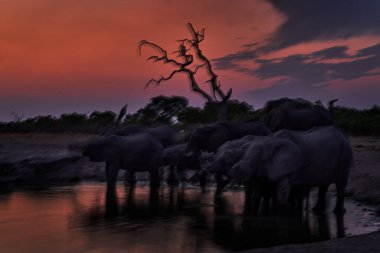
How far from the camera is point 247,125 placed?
50.4 feet

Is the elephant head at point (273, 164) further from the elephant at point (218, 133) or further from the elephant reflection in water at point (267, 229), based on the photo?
the elephant at point (218, 133)

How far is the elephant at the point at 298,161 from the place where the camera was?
9.46 metres

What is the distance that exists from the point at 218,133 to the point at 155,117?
30.0 meters

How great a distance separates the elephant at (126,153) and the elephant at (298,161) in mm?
6409

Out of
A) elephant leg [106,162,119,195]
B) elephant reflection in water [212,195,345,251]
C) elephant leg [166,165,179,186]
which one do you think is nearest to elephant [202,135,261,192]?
elephant reflection in water [212,195,345,251]

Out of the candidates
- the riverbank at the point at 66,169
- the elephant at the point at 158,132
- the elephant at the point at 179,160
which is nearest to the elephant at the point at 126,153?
the elephant at the point at 179,160

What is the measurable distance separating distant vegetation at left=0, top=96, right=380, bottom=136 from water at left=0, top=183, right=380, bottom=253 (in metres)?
21.3

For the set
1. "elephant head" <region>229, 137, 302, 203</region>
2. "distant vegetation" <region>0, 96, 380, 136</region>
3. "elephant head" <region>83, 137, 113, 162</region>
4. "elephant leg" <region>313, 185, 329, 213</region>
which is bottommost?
"elephant leg" <region>313, 185, 329, 213</region>

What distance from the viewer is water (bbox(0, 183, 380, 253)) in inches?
278

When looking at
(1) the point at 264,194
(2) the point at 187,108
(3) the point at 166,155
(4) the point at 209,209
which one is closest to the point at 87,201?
(4) the point at 209,209

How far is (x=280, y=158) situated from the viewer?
946 centimetres

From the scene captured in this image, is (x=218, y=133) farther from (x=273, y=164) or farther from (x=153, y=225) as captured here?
(x=153, y=225)

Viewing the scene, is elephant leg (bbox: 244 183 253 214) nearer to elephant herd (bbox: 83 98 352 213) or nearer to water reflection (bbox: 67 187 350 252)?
elephant herd (bbox: 83 98 352 213)

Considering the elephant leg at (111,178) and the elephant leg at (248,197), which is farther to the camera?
the elephant leg at (111,178)
